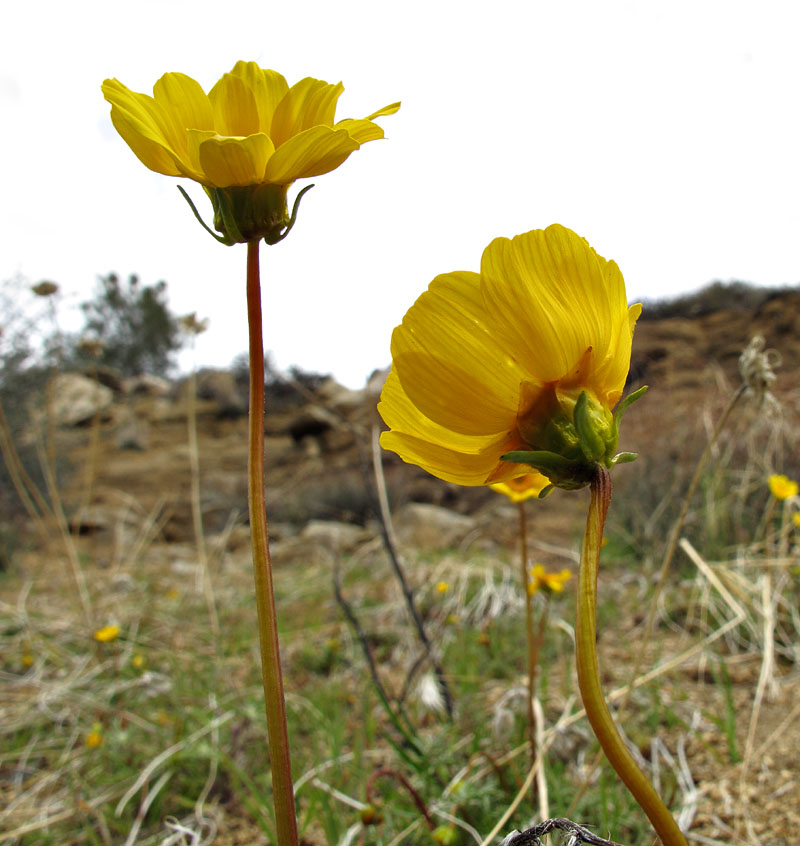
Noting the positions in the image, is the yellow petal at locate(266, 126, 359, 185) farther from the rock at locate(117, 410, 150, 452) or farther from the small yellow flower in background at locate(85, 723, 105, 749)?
the rock at locate(117, 410, 150, 452)

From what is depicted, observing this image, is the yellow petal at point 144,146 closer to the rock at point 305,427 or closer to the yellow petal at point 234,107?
the yellow petal at point 234,107

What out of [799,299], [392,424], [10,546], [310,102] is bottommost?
[10,546]

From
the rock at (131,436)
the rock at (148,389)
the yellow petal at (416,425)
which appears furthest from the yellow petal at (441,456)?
the rock at (148,389)

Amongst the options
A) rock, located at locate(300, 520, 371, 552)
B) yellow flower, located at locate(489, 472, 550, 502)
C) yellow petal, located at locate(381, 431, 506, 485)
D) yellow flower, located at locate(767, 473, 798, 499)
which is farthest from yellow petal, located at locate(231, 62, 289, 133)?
rock, located at locate(300, 520, 371, 552)

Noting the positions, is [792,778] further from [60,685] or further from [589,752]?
[60,685]

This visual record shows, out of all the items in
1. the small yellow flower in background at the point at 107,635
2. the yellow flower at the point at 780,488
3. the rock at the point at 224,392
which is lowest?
the small yellow flower in background at the point at 107,635

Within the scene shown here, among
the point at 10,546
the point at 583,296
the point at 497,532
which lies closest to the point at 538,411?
the point at 583,296

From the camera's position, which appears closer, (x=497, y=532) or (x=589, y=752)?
(x=589, y=752)

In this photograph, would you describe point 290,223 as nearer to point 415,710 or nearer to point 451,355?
point 451,355
